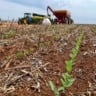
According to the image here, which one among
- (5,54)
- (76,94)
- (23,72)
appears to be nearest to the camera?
(76,94)

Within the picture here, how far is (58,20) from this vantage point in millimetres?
39406

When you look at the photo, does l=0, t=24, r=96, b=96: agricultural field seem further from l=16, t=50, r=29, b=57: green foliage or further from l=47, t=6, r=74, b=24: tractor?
l=47, t=6, r=74, b=24: tractor

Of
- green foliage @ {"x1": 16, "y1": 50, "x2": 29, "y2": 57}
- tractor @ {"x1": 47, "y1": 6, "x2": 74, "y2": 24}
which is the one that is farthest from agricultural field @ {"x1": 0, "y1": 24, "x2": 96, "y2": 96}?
tractor @ {"x1": 47, "y1": 6, "x2": 74, "y2": 24}

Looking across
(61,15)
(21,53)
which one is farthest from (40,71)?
(61,15)

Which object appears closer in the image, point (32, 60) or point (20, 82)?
point (20, 82)

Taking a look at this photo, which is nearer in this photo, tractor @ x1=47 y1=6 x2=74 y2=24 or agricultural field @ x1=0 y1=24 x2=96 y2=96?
agricultural field @ x1=0 y1=24 x2=96 y2=96

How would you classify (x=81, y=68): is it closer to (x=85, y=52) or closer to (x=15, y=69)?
(x=15, y=69)

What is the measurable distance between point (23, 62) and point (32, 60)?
0.32m

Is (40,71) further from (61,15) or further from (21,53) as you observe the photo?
(61,15)

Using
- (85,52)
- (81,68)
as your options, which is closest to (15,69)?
(81,68)

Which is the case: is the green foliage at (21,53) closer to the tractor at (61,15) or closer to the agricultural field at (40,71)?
the agricultural field at (40,71)

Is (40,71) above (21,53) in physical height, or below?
below

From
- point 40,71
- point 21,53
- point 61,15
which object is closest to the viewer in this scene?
point 40,71

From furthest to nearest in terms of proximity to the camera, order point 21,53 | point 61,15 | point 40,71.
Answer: point 61,15, point 21,53, point 40,71
